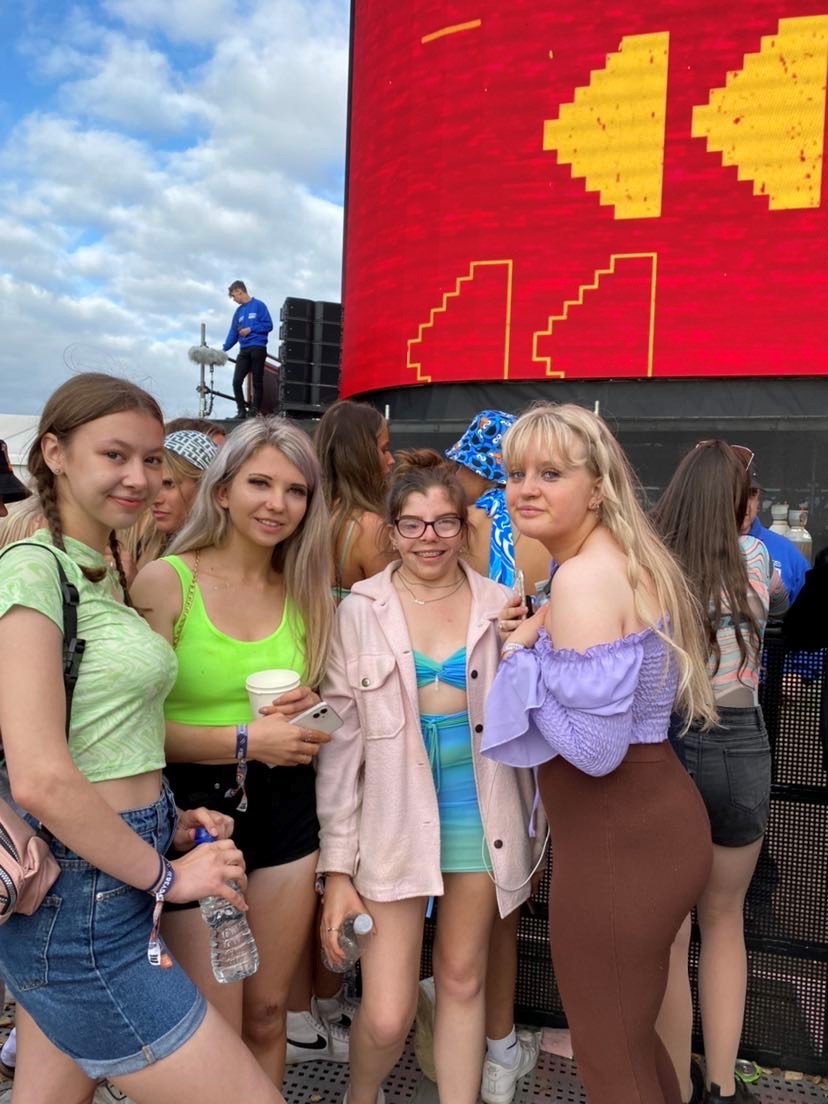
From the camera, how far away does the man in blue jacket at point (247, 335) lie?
39.5 ft

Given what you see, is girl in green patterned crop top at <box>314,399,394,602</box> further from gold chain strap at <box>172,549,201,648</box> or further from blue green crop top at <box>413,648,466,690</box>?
gold chain strap at <box>172,549,201,648</box>

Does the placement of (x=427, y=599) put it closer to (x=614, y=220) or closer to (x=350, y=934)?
(x=350, y=934)

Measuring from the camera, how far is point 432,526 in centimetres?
208

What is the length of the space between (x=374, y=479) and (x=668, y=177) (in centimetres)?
856

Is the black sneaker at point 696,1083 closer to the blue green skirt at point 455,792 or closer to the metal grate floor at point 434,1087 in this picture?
the metal grate floor at point 434,1087

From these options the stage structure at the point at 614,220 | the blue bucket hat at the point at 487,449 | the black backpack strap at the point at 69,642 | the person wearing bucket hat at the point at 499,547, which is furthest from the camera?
the stage structure at the point at 614,220

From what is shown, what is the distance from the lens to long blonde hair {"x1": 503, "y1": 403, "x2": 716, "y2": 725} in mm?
1654

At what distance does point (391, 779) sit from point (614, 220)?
31.2 ft

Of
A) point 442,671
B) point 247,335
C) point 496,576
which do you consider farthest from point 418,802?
point 247,335

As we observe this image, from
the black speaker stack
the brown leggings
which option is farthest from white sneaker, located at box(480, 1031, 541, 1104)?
the black speaker stack

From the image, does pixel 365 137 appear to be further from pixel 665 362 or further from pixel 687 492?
pixel 687 492

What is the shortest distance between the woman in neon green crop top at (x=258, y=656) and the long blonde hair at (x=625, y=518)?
0.60m

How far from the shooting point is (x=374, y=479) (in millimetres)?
2889

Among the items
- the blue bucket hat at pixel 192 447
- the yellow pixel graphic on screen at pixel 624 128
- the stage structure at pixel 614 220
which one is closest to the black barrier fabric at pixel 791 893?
the blue bucket hat at pixel 192 447
